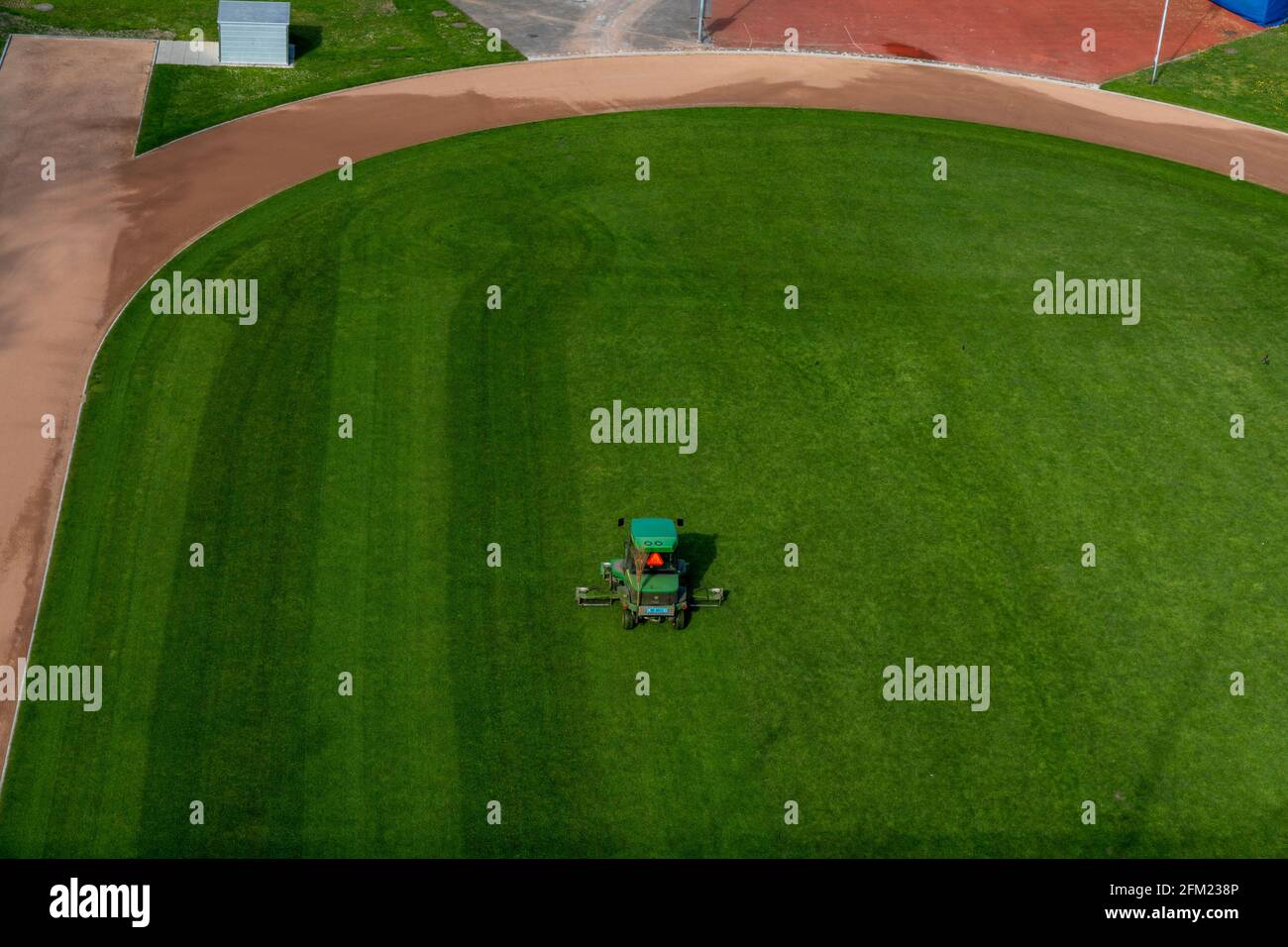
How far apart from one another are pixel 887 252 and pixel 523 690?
21853 mm

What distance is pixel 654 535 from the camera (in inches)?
1305

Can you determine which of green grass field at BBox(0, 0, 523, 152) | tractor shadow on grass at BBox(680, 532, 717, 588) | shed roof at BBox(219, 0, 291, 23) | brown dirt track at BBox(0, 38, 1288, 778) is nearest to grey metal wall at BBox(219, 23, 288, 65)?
shed roof at BBox(219, 0, 291, 23)

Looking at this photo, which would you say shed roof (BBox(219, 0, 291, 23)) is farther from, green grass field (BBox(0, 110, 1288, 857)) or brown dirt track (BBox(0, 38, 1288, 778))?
green grass field (BBox(0, 110, 1288, 857))

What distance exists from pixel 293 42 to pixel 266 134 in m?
8.34

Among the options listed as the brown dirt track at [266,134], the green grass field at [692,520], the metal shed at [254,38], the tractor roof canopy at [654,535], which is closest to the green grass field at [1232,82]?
the brown dirt track at [266,134]

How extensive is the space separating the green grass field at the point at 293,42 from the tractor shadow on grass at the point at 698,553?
28.1m

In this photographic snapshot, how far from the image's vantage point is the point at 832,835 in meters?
29.9

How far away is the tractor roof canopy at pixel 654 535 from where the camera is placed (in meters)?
32.9

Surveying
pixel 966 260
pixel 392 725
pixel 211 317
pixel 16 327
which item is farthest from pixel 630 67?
Result: pixel 392 725

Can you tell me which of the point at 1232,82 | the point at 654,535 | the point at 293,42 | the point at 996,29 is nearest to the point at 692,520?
the point at 654,535

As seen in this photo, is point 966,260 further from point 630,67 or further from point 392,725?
point 392,725

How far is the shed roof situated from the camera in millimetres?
58219

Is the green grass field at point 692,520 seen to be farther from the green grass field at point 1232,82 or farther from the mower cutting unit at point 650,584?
the green grass field at point 1232,82
